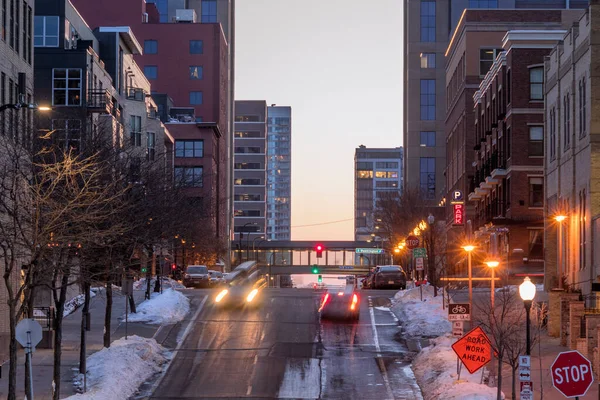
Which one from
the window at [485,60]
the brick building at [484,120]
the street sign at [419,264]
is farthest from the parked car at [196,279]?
the window at [485,60]

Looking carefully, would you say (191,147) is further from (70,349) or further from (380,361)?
(380,361)

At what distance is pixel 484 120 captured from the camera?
272ft

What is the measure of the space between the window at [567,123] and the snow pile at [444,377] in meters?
11.4

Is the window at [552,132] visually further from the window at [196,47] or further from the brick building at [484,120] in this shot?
the window at [196,47]

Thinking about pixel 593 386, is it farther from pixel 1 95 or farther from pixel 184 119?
pixel 184 119

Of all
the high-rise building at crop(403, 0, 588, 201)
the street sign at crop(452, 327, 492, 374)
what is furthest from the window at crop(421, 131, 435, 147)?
the street sign at crop(452, 327, 492, 374)

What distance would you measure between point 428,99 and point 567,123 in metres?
102

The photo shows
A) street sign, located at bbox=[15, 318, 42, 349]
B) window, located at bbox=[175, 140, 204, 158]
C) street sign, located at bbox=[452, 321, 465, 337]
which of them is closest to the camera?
street sign, located at bbox=[15, 318, 42, 349]

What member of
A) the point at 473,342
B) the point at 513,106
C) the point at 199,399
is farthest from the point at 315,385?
the point at 513,106

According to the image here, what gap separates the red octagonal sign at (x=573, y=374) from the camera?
65.9ft

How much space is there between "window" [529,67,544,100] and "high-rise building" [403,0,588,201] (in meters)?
77.9

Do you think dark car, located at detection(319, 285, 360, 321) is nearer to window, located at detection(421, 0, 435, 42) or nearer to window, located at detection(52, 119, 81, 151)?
window, located at detection(52, 119, 81, 151)

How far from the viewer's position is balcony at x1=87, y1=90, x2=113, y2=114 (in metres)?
72.6

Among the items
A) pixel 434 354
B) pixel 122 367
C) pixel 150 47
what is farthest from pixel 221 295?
pixel 150 47
